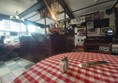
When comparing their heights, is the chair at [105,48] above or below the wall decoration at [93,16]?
below

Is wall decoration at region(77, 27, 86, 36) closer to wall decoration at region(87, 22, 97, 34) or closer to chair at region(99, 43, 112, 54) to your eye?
wall decoration at region(87, 22, 97, 34)

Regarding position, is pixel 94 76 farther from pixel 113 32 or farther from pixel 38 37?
pixel 113 32

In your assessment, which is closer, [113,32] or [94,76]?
[94,76]

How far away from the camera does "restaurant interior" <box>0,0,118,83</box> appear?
0.71 metres

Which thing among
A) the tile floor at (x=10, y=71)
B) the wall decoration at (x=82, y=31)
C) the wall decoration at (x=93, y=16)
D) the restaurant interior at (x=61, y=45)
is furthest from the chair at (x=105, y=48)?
the wall decoration at (x=82, y=31)

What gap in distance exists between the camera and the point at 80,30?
699 cm

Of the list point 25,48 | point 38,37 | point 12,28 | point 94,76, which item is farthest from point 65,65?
point 12,28

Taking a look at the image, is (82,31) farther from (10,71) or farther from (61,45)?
(10,71)

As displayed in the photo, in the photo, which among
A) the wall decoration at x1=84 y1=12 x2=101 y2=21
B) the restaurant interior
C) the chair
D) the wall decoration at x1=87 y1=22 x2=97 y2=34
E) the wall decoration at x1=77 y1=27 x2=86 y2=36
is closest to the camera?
the restaurant interior

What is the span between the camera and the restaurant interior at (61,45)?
71 cm

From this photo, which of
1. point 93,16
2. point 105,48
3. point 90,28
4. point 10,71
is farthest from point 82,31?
point 10,71

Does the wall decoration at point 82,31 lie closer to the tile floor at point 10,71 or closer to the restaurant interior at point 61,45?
the restaurant interior at point 61,45

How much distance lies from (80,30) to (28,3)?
443cm

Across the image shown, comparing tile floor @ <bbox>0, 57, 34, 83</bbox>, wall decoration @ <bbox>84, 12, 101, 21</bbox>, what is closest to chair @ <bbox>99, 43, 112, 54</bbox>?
tile floor @ <bbox>0, 57, 34, 83</bbox>
